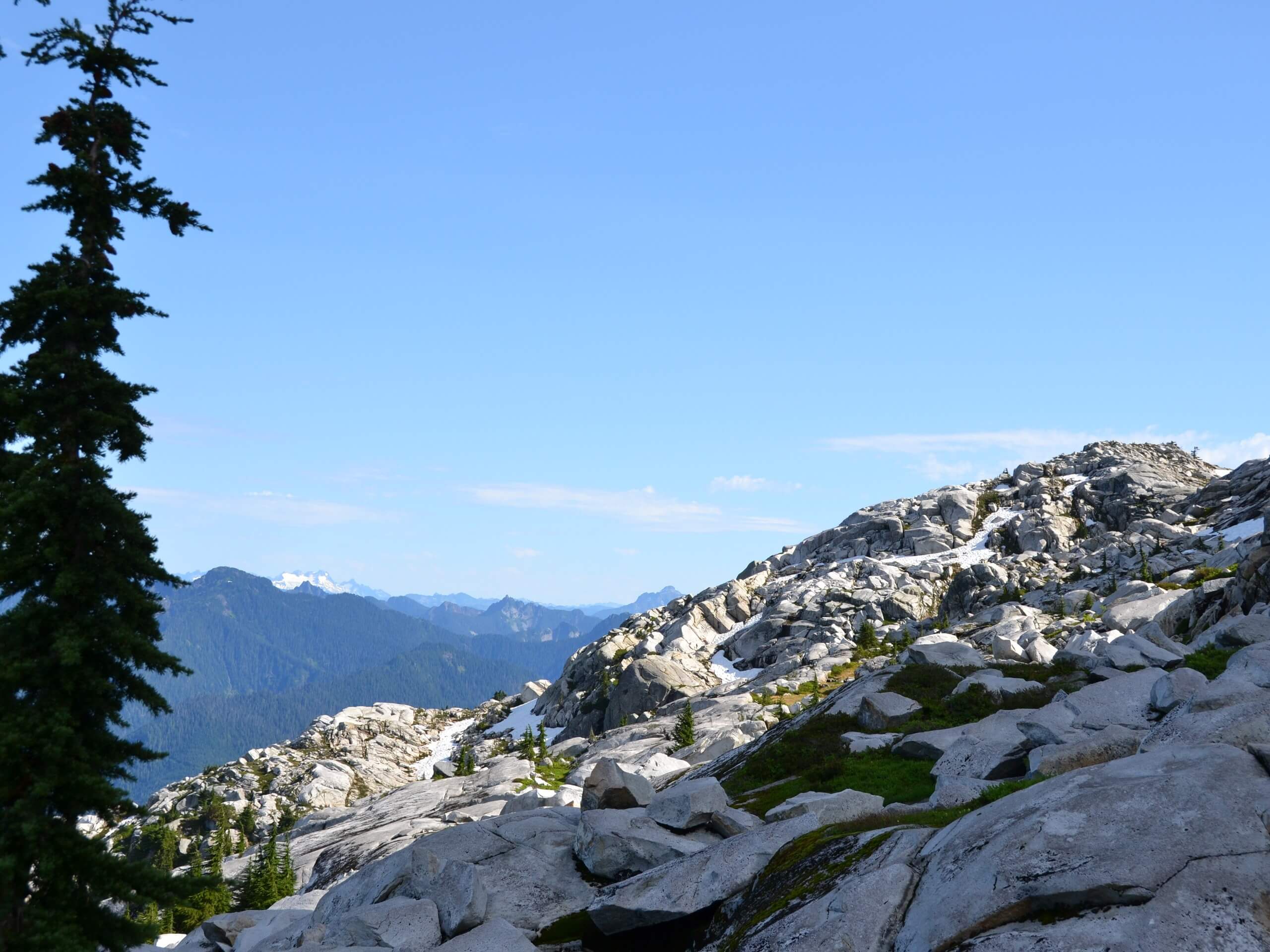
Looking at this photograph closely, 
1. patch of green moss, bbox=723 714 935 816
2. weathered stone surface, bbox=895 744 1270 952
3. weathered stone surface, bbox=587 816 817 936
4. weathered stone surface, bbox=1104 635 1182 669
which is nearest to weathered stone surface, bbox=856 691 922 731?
patch of green moss, bbox=723 714 935 816

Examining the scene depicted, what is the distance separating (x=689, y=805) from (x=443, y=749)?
Result: 489 ft

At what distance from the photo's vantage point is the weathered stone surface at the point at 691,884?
15594mm

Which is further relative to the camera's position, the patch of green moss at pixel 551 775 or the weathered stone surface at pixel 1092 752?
the patch of green moss at pixel 551 775


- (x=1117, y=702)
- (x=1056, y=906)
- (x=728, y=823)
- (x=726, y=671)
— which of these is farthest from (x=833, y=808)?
(x=726, y=671)

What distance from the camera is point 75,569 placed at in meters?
22.2

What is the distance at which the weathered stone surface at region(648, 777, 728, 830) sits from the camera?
2033 cm

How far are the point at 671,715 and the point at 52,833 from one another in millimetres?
65971

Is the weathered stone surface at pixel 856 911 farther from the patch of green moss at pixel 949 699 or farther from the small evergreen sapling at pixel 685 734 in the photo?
the small evergreen sapling at pixel 685 734

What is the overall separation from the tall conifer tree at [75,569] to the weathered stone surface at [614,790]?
37.1 feet

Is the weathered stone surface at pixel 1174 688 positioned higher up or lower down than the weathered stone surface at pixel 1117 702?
higher up

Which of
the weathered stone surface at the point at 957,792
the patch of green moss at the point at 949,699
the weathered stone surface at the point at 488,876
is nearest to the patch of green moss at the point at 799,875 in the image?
the weathered stone surface at the point at 957,792

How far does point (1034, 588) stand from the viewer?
102 metres

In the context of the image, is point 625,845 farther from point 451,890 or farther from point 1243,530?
point 1243,530

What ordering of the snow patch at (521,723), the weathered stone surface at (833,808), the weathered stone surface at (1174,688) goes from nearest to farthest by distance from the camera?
the weathered stone surface at (833,808)
the weathered stone surface at (1174,688)
the snow patch at (521,723)
